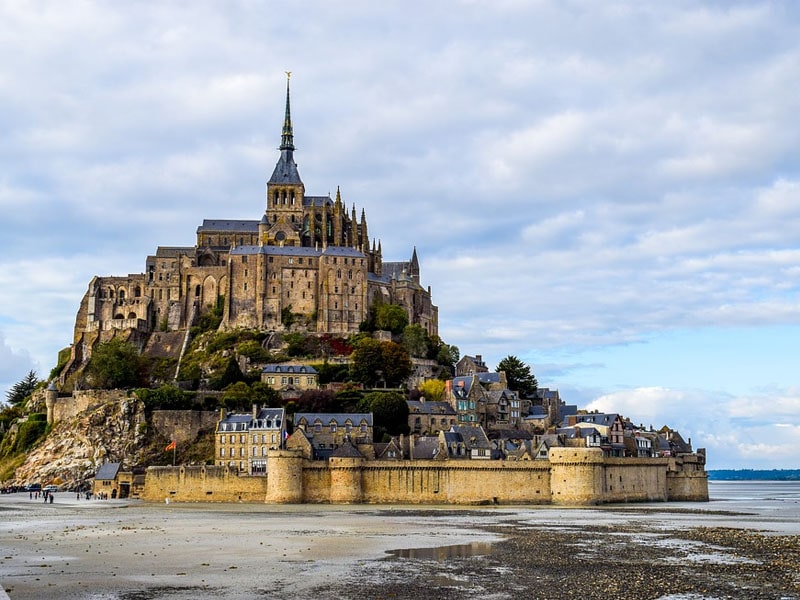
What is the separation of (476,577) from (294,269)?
248 ft

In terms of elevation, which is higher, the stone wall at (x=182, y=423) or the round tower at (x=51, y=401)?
the round tower at (x=51, y=401)

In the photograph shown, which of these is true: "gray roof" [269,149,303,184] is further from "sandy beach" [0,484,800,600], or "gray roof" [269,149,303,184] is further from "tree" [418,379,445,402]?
"sandy beach" [0,484,800,600]

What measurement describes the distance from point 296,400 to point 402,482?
Answer: 18.6 m

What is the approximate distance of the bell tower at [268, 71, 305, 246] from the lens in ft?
360

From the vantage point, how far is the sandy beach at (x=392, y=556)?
2827 centimetres

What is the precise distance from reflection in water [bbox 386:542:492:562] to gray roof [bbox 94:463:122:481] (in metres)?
44.1

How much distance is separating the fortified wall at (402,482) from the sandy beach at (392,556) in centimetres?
1179

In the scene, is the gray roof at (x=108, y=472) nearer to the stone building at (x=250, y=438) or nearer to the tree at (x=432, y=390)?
the stone building at (x=250, y=438)


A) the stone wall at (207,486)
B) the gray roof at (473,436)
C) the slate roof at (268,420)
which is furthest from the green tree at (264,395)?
Answer: the gray roof at (473,436)

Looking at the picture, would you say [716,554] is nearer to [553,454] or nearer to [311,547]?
[311,547]

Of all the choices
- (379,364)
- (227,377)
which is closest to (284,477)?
(227,377)

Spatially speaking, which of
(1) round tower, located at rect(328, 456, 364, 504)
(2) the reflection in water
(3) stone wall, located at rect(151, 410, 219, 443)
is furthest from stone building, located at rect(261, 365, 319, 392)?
(2) the reflection in water

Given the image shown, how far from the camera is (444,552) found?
37375 millimetres

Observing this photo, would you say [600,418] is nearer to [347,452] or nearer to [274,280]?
[347,452]
